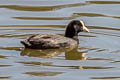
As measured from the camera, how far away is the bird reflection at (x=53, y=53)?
14.5m

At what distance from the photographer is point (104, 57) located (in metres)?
14.1

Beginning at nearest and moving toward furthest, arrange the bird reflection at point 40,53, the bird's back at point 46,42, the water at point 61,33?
the water at point 61,33 → the bird reflection at point 40,53 → the bird's back at point 46,42

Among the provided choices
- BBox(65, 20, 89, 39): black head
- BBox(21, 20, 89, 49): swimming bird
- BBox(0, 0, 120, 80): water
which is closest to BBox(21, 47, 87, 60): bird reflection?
BBox(0, 0, 120, 80): water

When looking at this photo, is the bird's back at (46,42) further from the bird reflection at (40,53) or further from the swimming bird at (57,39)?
the bird reflection at (40,53)

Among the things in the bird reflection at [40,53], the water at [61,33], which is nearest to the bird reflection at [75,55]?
the water at [61,33]

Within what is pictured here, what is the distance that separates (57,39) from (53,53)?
61 cm

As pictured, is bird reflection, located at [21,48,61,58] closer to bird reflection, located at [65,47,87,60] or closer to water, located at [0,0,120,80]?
water, located at [0,0,120,80]

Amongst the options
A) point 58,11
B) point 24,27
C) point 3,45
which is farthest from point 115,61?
point 58,11

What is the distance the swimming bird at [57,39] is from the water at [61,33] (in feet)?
0.58

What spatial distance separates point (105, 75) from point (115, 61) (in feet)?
3.44

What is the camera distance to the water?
42.7ft

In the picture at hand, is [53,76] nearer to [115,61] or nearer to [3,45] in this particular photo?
[115,61]

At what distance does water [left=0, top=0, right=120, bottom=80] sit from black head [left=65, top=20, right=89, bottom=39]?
0.24m

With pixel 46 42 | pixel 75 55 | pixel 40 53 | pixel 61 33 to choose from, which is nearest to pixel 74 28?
pixel 61 33
